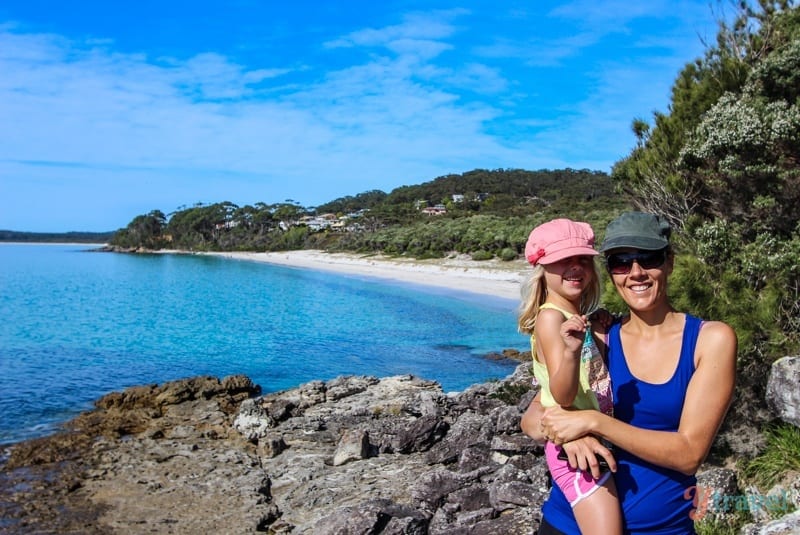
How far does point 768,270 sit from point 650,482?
19.0ft

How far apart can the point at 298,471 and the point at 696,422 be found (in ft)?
22.9

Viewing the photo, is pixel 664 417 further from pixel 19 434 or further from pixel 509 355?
pixel 509 355

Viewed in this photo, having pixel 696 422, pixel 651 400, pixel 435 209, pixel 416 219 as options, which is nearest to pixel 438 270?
pixel 416 219

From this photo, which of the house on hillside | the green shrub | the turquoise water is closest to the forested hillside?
the house on hillside

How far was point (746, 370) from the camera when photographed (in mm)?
5574

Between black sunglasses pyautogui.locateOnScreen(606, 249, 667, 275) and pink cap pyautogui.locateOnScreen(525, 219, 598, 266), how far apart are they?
95 mm

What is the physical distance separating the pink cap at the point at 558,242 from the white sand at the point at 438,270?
20.2m

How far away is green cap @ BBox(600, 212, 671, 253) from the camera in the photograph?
2014 mm

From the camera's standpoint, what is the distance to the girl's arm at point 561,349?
1.93 meters

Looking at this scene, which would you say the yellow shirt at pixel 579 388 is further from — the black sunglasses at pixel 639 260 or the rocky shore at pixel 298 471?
the rocky shore at pixel 298 471

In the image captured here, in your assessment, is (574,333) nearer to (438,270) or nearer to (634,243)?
(634,243)

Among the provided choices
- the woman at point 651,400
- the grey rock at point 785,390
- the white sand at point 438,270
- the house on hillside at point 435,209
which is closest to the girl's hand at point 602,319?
the woman at point 651,400

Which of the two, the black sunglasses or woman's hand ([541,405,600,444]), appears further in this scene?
the black sunglasses

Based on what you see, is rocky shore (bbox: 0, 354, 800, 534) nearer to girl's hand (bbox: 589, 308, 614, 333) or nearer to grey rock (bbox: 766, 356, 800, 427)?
grey rock (bbox: 766, 356, 800, 427)
